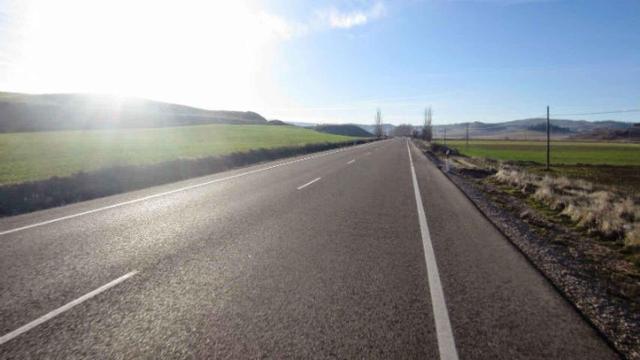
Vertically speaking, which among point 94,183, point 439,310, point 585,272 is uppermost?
point 94,183

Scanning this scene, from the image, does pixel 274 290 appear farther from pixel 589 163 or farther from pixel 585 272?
pixel 589 163

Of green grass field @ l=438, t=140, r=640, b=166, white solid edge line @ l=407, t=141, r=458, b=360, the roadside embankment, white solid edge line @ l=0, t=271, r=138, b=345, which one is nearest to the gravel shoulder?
white solid edge line @ l=407, t=141, r=458, b=360

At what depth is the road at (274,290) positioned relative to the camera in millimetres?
3283

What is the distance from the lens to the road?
10.8ft

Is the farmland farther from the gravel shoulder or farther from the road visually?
the road

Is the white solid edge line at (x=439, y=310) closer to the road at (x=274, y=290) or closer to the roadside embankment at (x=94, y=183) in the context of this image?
the road at (x=274, y=290)

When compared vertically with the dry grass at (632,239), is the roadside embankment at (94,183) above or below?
above

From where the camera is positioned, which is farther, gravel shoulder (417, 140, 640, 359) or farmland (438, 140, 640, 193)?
farmland (438, 140, 640, 193)

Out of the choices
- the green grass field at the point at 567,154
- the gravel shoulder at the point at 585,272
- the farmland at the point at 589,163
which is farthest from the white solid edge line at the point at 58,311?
the green grass field at the point at 567,154

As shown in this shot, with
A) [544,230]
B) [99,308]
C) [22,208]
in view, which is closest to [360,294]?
[99,308]

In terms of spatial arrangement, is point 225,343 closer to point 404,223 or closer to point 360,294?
point 360,294

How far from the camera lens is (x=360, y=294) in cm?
429

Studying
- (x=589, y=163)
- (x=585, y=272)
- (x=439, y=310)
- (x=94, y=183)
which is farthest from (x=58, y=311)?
(x=589, y=163)

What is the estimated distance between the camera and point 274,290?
4391 mm
